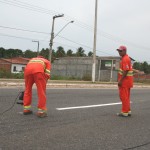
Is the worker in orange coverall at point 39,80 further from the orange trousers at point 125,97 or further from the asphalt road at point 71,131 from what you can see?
the orange trousers at point 125,97

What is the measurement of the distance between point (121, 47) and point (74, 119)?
2.24 metres

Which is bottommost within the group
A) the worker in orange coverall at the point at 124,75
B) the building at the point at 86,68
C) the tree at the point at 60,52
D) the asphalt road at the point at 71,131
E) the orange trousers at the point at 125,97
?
the asphalt road at the point at 71,131

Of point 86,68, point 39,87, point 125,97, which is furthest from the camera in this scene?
point 86,68

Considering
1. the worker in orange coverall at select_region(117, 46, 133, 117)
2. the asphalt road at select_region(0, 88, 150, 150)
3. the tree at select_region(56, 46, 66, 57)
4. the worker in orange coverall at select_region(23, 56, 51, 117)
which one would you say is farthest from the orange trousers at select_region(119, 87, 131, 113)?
the tree at select_region(56, 46, 66, 57)

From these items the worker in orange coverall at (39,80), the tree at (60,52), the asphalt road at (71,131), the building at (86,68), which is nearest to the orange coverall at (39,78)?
the worker in orange coverall at (39,80)

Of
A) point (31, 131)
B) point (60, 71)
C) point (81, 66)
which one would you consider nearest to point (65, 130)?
point (31, 131)

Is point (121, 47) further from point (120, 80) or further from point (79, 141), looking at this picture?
point (79, 141)

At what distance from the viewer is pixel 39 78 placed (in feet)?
24.1

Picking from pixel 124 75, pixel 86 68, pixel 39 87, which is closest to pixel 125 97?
pixel 124 75

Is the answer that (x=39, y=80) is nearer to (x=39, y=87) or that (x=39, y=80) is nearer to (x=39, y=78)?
(x=39, y=78)

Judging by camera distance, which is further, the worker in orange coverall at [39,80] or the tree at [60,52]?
the tree at [60,52]

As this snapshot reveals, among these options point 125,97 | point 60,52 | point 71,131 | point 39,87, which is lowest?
point 71,131

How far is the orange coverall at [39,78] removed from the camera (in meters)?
7.31

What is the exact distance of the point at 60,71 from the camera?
58000mm
